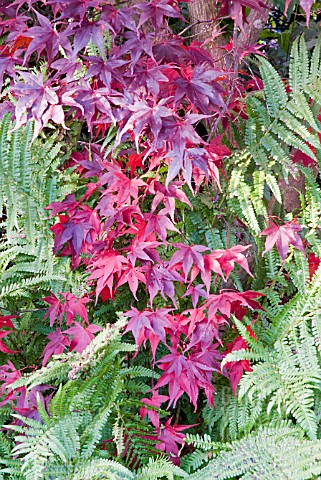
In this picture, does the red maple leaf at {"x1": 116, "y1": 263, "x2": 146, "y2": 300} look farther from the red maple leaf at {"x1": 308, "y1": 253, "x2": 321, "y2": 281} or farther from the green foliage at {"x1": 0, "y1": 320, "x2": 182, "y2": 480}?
the red maple leaf at {"x1": 308, "y1": 253, "x2": 321, "y2": 281}

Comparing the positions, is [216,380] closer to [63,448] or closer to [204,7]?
[63,448]

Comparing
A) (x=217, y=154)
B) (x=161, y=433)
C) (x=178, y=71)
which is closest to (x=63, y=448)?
(x=161, y=433)

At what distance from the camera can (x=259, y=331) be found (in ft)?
5.27

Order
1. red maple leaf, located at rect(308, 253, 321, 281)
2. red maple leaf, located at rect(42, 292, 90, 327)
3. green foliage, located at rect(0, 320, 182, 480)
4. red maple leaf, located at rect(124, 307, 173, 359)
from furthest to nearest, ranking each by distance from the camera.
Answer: red maple leaf, located at rect(308, 253, 321, 281) → red maple leaf, located at rect(42, 292, 90, 327) → red maple leaf, located at rect(124, 307, 173, 359) → green foliage, located at rect(0, 320, 182, 480)

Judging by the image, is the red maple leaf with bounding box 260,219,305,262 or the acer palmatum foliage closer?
the acer palmatum foliage

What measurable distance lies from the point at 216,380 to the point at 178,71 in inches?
35.1

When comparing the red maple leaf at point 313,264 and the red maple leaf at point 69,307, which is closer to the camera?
the red maple leaf at point 69,307

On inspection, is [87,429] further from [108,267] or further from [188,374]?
[108,267]

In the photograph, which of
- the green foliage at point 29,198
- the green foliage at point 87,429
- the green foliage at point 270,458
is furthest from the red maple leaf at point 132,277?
the green foliage at point 270,458

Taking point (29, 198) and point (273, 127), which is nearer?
point (273, 127)

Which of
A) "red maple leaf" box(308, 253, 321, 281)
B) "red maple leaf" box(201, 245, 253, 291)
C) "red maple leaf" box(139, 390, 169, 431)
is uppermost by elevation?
"red maple leaf" box(201, 245, 253, 291)

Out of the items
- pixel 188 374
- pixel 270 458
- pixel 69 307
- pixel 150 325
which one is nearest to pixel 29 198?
pixel 69 307

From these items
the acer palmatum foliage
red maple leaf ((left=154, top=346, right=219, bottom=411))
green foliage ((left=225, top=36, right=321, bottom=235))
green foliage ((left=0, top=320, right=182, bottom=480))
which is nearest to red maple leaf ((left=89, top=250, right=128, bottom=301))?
the acer palmatum foliage

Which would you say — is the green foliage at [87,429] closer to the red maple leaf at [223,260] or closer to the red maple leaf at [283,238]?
the red maple leaf at [223,260]
